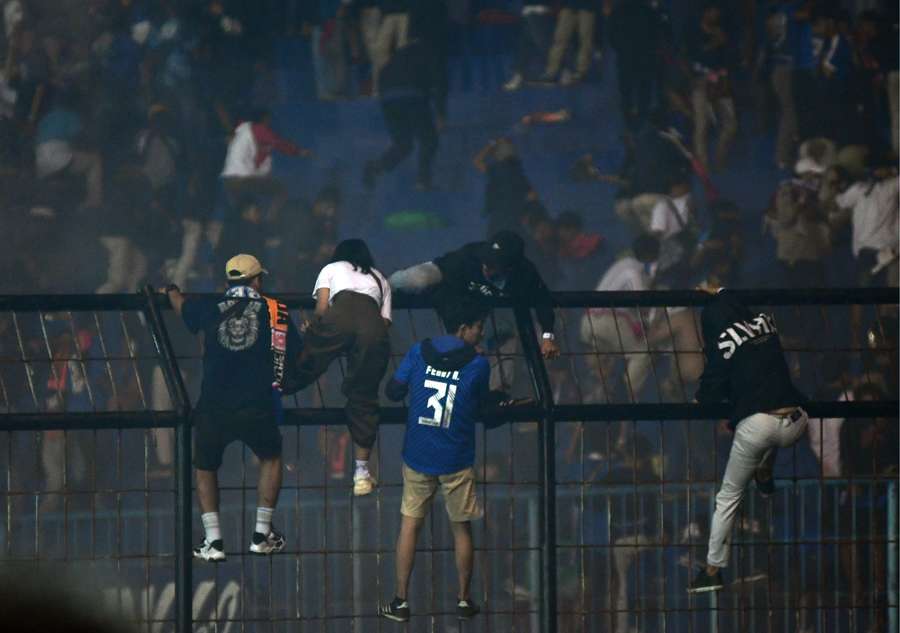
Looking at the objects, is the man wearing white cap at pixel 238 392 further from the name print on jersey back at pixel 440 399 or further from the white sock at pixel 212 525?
the name print on jersey back at pixel 440 399

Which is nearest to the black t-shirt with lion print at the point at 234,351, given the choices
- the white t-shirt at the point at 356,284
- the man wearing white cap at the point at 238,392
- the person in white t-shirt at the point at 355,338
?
the man wearing white cap at the point at 238,392

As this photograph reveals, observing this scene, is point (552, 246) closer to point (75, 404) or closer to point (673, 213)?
point (673, 213)

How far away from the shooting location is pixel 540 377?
7434mm

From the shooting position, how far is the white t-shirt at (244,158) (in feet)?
57.3

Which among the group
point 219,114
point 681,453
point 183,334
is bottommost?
point 681,453

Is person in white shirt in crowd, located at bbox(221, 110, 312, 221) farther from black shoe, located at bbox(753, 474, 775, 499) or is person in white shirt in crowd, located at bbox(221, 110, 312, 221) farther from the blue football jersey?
black shoe, located at bbox(753, 474, 775, 499)

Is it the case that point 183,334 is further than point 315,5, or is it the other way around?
point 315,5

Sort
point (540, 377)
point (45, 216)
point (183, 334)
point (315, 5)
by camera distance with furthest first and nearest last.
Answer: point (315, 5) → point (45, 216) → point (183, 334) → point (540, 377)

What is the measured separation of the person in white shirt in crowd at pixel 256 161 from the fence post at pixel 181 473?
33.1 feet

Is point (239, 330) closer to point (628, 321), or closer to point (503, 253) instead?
point (503, 253)

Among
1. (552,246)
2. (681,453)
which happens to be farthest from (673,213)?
(681,453)

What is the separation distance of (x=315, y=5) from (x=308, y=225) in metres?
2.48

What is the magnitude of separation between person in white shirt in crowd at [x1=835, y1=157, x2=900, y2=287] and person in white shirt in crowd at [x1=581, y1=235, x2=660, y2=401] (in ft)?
6.76

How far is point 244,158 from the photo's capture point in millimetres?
17531
